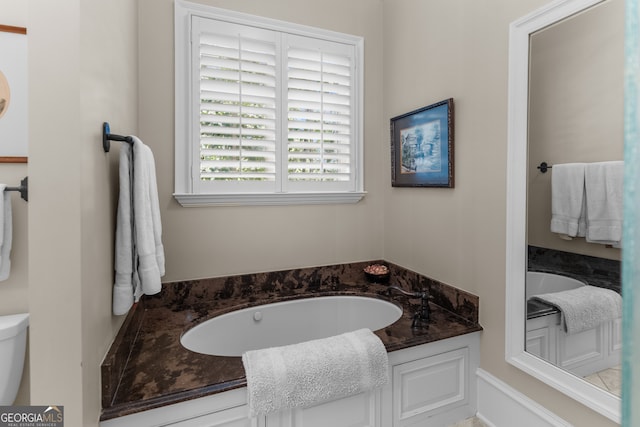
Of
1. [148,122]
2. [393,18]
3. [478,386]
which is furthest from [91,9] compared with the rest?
[478,386]

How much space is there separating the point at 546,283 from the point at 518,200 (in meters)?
0.39

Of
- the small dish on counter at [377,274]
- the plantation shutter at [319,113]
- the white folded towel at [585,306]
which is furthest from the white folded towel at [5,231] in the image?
the white folded towel at [585,306]

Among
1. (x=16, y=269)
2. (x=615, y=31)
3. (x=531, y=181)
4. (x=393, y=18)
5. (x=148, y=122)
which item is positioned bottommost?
(x=16, y=269)

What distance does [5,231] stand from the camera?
58.2 inches

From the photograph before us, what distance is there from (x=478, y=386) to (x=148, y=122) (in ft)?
7.87

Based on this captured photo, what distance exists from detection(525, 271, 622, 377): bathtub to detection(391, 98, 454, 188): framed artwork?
0.71 m

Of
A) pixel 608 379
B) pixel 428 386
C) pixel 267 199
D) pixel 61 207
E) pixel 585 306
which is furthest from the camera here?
pixel 267 199

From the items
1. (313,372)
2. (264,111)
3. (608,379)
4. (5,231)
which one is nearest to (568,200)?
(608,379)

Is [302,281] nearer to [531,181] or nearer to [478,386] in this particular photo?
[478,386]

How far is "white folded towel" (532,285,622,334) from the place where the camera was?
121 cm

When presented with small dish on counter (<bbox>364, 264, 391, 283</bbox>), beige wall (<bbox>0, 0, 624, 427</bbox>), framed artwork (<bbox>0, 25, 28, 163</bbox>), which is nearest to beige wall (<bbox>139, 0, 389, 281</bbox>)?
beige wall (<bbox>0, 0, 624, 427</bbox>)

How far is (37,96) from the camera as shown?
0.91 meters

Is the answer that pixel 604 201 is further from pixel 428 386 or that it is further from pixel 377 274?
pixel 377 274

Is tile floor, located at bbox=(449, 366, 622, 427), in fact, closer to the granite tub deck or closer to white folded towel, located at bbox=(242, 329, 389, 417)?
the granite tub deck
